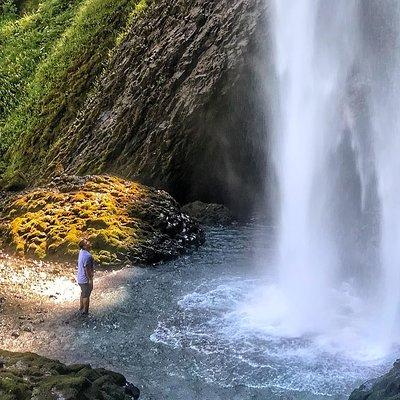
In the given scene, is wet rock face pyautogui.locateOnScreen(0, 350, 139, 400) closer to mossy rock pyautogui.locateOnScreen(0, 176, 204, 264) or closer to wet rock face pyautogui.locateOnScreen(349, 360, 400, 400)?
wet rock face pyautogui.locateOnScreen(349, 360, 400, 400)

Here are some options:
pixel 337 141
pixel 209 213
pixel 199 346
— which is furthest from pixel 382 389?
pixel 209 213

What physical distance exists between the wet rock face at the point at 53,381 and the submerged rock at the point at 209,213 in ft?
33.6

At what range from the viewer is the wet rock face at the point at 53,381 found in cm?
834

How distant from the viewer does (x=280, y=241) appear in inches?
695

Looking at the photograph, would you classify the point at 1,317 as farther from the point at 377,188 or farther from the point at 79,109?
the point at 79,109

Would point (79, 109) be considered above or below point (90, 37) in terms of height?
below

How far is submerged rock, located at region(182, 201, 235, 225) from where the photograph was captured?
19.4 metres

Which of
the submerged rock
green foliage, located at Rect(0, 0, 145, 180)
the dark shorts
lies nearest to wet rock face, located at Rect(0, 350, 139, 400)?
the dark shorts

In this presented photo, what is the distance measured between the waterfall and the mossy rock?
3.29 meters

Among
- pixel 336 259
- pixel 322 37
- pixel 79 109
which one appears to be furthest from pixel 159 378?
pixel 79 109

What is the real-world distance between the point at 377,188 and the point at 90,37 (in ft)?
57.1

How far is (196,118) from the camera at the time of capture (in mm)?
20469

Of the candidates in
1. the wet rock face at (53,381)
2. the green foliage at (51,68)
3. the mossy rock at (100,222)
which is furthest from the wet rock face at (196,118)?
the wet rock face at (53,381)

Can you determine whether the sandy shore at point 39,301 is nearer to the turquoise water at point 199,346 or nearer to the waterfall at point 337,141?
the turquoise water at point 199,346
